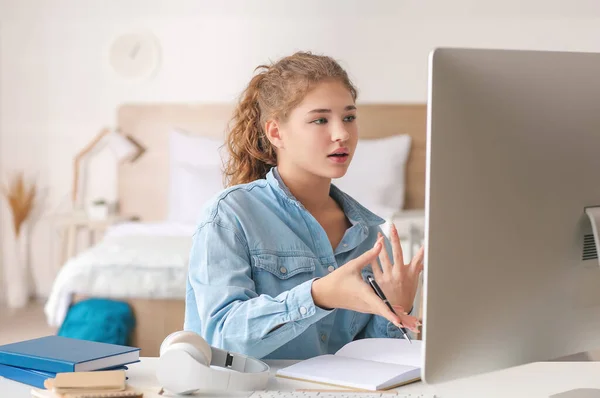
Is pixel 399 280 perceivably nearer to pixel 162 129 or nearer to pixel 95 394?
pixel 95 394

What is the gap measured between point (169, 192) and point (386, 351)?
3636mm

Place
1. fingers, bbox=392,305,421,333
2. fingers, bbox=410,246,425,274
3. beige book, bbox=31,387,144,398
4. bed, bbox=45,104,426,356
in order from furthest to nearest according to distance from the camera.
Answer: bed, bbox=45,104,426,356
fingers, bbox=410,246,425,274
fingers, bbox=392,305,421,333
beige book, bbox=31,387,144,398

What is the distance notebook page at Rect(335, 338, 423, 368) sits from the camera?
133 cm

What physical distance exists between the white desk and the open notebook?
0.02m

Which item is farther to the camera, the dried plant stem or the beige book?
the dried plant stem

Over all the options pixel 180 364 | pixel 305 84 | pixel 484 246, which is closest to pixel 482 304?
pixel 484 246

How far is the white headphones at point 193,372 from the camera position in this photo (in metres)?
1.11

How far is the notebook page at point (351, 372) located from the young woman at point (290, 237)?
0.24ft

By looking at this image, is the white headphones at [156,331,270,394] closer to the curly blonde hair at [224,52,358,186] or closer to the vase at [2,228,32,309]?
the curly blonde hair at [224,52,358,186]

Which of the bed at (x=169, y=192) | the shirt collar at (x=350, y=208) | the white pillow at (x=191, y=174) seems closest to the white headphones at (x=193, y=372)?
the shirt collar at (x=350, y=208)

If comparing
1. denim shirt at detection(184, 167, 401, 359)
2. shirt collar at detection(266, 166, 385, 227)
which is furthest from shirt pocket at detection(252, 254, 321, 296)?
shirt collar at detection(266, 166, 385, 227)

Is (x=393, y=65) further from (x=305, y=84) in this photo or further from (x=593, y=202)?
(x=593, y=202)

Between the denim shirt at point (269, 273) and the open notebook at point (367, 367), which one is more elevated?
the denim shirt at point (269, 273)

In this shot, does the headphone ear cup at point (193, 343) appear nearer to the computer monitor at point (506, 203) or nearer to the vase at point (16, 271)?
the computer monitor at point (506, 203)
